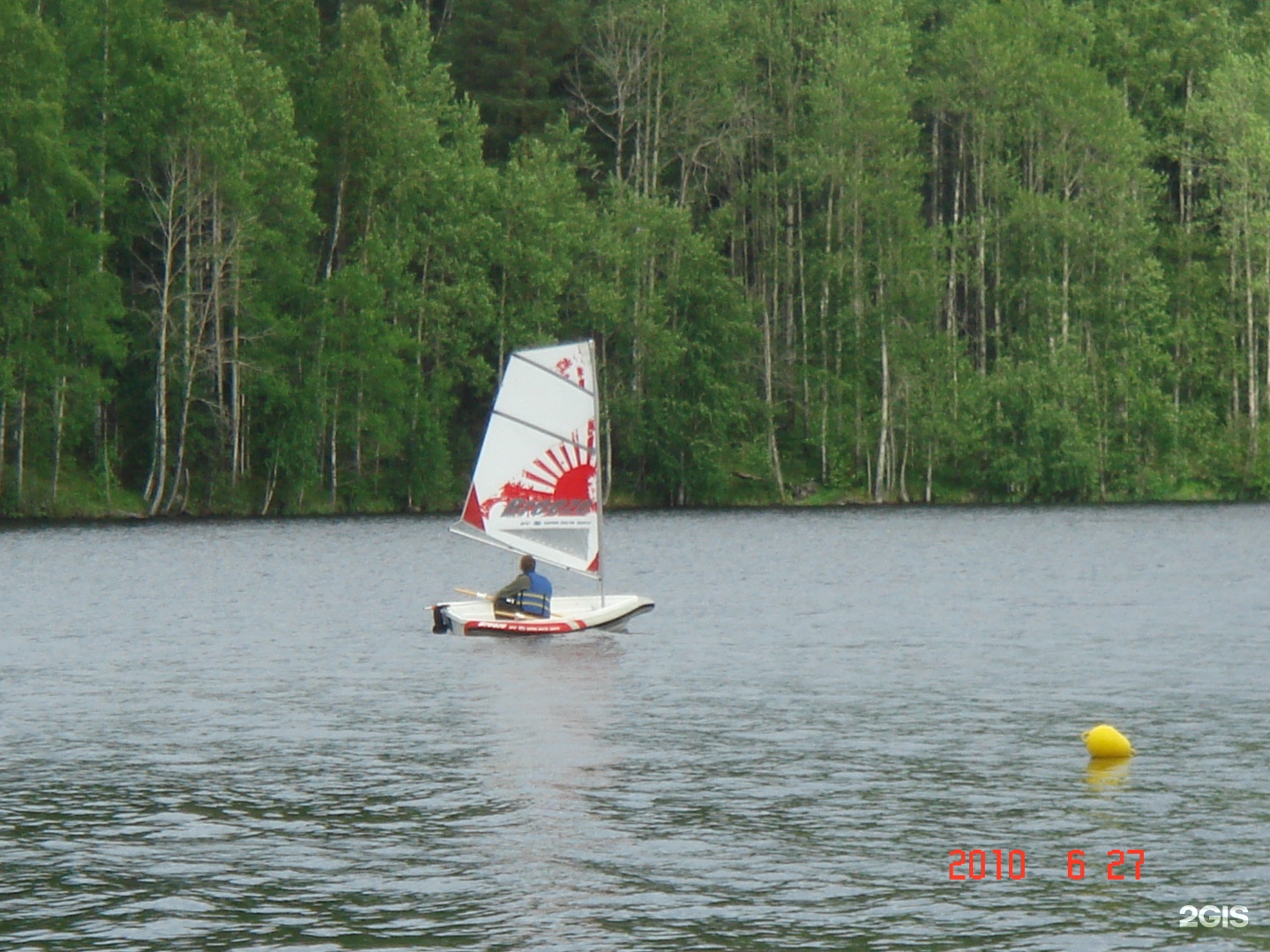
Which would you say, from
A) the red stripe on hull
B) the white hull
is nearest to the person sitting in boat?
the white hull

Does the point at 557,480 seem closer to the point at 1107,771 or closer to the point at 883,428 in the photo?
the point at 1107,771

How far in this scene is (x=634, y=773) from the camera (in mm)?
25109

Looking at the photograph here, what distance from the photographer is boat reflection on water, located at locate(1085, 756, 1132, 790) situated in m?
24.2

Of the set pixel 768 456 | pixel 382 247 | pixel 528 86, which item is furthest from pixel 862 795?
pixel 528 86

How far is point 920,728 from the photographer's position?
94.5ft

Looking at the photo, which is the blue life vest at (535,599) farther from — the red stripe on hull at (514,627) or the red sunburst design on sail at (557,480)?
the red sunburst design on sail at (557,480)

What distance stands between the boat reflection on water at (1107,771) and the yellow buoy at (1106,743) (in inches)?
2.7

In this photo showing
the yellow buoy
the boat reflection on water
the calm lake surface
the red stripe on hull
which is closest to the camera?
the calm lake surface

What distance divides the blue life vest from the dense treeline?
4589 cm

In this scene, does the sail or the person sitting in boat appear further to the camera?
the sail

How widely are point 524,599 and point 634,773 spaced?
16374 millimetres

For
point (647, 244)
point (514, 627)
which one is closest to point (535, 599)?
point (514, 627)

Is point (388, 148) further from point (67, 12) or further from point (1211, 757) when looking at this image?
point (1211, 757)

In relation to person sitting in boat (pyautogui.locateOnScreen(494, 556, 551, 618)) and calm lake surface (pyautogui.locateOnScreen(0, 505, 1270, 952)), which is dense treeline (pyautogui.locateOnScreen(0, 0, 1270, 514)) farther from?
person sitting in boat (pyautogui.locateOnScreen(494, 556, 551, 618))
